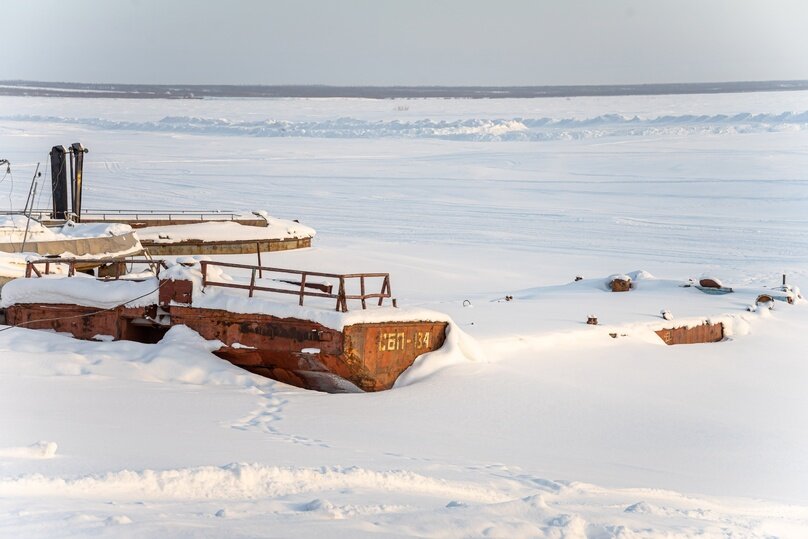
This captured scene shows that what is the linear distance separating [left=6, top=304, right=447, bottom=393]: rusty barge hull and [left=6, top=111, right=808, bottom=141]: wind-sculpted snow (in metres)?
58.0

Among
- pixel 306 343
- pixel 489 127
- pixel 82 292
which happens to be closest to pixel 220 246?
pixel 82 292

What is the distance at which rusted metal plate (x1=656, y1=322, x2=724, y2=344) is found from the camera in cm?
1611

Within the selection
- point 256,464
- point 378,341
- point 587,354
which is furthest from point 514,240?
point 256,464

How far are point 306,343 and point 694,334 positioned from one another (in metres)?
6.84

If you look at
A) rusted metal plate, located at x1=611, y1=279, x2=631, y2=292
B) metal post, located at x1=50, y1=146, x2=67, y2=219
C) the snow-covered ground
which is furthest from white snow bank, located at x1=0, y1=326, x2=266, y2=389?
metal post, located at x1=50, y1=146, x2=67, y2=219

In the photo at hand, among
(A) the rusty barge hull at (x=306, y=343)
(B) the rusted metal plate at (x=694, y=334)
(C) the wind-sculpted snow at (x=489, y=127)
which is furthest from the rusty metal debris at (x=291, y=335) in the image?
(C) the wind-sculpted snow at (x=489, y=127)

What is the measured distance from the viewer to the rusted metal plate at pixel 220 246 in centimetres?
2512

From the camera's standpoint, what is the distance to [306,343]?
12312 millimetres

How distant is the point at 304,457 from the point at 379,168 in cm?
4248

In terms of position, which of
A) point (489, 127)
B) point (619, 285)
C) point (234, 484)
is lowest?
point (619, 285)

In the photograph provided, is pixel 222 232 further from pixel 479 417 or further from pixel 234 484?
pixel 234 484

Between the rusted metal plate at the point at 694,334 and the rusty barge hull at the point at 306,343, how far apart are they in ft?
14.5

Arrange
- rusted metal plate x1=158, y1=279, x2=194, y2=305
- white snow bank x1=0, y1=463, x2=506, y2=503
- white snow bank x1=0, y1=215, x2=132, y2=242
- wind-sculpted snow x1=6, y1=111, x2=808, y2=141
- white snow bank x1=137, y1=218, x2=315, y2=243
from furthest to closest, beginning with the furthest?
wind-sculpted snow x1=6, y1=111, x2=808, y2=141 → white snow bank x1=137, y1=218, x2=315, y2=243 → white snow bank x1=0, y1=215, x2=132, y2=242 → rusted metal plate x1=158, y1=279, x2=194, y2=305 → white snow bank x1=0, y1=463, x2=506, y2=503

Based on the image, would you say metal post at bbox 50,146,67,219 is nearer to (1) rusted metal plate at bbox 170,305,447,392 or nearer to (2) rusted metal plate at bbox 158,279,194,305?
(2) rusted metal plate at bbox 158,279,194,305
